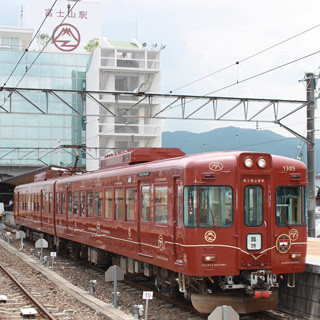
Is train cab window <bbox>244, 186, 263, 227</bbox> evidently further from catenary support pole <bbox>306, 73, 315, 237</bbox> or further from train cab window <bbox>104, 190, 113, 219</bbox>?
catenary support pole <bbox>306, 73, 315, 237</bbox>

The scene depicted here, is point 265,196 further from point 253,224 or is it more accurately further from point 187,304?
point 187,304

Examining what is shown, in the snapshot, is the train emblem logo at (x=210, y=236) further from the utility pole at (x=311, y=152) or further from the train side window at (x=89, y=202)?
the utility pole at (x=311, y=152)

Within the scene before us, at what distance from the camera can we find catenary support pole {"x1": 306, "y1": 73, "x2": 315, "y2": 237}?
18.8 meters

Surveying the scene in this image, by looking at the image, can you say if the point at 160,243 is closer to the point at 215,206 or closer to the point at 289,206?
the point at 215,206

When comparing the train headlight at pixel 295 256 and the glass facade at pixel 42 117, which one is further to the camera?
the glass facade at pixel 42 117

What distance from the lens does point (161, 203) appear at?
11.9 meters

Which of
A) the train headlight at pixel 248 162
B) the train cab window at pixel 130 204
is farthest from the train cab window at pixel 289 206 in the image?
the train cab window at pixel 130 204

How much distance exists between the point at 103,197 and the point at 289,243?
20.9 feet

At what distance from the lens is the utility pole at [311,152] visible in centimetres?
1881

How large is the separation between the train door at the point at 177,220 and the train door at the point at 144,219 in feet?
4.80

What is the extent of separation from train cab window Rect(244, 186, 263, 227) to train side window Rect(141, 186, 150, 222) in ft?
8.40

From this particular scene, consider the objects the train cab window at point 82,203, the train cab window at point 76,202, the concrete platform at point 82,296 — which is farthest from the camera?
the train cab window at point 76,202

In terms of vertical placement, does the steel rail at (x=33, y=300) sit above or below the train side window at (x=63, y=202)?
below

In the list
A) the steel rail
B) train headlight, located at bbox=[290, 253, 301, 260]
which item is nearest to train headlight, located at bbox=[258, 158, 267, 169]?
train headlight, located at bbox=[290, 253, 301, 260]
